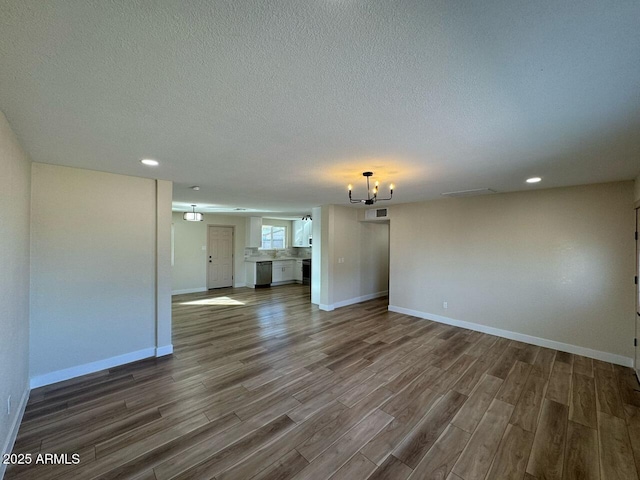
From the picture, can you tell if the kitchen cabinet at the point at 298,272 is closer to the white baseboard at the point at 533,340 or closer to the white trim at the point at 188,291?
the white trim at the point at 188,291

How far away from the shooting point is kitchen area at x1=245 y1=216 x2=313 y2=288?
881cm

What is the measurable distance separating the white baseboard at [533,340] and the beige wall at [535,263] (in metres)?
0.04

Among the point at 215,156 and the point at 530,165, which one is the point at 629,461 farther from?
the point at 215,156

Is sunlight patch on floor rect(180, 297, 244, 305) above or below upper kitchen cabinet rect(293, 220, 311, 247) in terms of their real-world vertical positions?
below

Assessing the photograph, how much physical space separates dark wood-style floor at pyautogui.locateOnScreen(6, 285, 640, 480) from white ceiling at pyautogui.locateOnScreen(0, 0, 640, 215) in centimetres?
241

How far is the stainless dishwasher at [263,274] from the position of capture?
8.71 meters

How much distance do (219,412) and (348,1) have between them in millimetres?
3023

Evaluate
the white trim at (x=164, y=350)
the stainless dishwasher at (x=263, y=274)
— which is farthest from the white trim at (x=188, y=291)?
the white trim at (x=164, y=350)

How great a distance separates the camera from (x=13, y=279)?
2068 millimetres

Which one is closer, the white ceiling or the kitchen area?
the white ceiling

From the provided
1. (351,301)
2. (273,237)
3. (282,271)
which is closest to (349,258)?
(351,301)

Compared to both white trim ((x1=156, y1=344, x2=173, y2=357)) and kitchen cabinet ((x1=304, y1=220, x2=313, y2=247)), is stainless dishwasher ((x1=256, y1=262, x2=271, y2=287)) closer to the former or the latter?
kitchen cabinet ((x1=304, y1=220, x2=313, y2=247))

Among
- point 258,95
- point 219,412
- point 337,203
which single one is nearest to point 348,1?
point 258,95

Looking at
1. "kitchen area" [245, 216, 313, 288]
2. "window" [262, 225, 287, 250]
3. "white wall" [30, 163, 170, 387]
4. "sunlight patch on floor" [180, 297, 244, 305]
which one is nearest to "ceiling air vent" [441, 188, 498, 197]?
"white wall" [30, 163, 170, 387]
